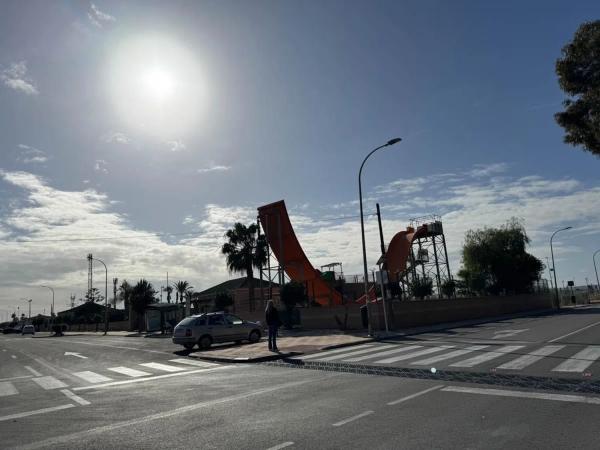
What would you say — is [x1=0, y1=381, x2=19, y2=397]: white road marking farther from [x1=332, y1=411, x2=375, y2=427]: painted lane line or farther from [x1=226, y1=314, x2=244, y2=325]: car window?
[x1=226, y1=314, x2=244, y2=325]: car window

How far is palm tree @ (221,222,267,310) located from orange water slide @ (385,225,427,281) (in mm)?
11201

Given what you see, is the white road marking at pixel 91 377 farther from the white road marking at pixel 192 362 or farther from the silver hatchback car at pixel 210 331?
the silver hatchback car at pixel 210 331

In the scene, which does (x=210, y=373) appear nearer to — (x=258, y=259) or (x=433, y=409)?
(x=433, y=409)

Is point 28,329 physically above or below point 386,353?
above

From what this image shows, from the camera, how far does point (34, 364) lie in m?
17.1

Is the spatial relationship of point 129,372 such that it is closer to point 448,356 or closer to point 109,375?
point 109,375

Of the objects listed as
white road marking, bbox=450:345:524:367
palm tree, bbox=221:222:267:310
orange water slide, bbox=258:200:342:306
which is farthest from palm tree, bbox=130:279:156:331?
white road marking, bbox=450:345:524:367

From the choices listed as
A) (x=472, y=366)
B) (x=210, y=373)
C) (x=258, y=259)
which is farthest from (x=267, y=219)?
(x=472, y=366)

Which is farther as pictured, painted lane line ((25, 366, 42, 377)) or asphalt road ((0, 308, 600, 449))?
painted lane line ((25, 366, 42, 377))

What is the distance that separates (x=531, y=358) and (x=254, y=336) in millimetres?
12944

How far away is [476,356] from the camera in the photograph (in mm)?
12219

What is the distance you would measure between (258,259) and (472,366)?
102 feet

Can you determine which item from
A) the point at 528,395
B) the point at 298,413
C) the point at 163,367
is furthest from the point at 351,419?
the point at 163,367

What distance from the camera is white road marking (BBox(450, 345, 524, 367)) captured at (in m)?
10.9
